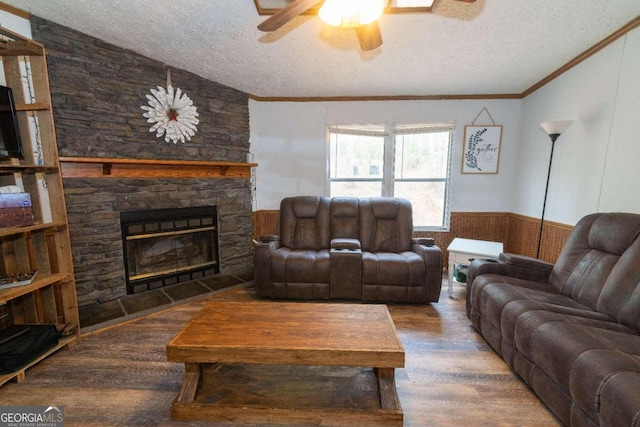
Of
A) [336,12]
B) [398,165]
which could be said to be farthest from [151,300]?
[398,165]

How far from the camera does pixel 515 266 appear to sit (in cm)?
222

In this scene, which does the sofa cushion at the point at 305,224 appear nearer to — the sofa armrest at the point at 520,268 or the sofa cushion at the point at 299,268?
the sofa cushion at the point at 299,268

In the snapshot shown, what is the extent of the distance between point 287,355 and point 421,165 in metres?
3.19

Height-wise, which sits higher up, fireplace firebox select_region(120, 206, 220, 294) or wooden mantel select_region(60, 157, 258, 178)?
wooden mantel select_region(60, 157, 258, 178)

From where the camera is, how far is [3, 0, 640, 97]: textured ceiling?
1.90 metres

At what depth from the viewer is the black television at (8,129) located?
68.6 inches

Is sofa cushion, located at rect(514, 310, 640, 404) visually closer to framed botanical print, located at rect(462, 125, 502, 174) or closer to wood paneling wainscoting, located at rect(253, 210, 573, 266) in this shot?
wood paneling wainscoting, located at rect(253, 210, 573, 266)

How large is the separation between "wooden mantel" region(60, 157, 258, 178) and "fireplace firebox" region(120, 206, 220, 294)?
39 centimetres

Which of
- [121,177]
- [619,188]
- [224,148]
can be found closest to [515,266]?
[619,188]

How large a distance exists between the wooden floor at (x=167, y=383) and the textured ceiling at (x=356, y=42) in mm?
2432

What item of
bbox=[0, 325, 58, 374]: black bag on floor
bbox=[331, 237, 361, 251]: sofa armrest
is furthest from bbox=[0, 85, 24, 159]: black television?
bbox=[331, 237, 361, 251]: sofa armrest

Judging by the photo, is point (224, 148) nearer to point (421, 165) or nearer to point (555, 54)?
point (421, 165)

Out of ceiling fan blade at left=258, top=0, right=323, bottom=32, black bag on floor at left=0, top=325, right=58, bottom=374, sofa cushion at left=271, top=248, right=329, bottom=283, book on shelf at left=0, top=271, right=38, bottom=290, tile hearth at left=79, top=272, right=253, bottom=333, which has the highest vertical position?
ceiling fan blade at left=258, top=0, right=323, bottom=32

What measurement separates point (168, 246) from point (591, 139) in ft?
14.3
